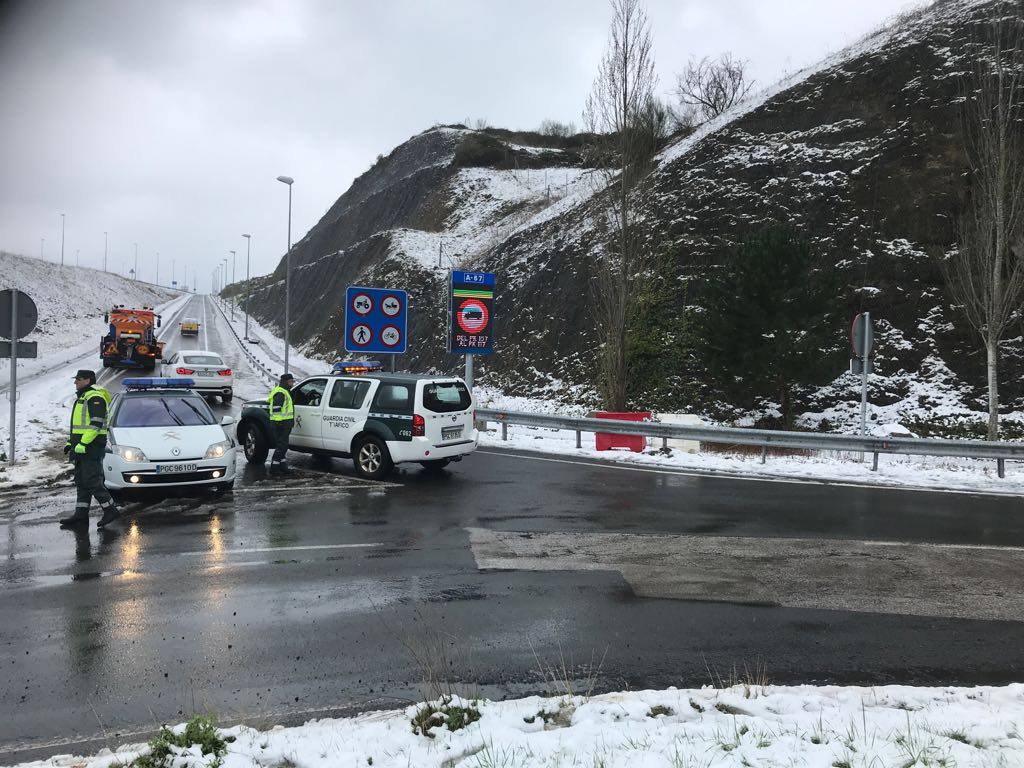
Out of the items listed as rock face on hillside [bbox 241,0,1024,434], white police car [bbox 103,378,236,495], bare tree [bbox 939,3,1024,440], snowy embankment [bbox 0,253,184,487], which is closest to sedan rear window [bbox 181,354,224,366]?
snowy embankment [bbox 0,253,184,487]

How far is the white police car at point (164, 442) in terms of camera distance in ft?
31.2

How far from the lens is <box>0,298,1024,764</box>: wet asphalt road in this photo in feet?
14.8

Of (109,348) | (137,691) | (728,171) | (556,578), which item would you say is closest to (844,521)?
(556,578)

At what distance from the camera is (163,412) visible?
424 inches

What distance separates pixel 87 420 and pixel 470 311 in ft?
39.7

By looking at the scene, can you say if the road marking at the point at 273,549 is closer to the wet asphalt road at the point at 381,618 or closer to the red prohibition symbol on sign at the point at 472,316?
the wet asphalt road at the point at 381,618

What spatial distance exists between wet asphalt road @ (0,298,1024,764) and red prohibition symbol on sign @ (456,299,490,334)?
31.8 feet

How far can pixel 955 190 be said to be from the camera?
94.5 feet

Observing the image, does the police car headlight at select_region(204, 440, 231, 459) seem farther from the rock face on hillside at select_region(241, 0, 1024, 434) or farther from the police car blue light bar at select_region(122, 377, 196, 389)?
the rock face on hillside at select_region(241, 0, 1024, 434)

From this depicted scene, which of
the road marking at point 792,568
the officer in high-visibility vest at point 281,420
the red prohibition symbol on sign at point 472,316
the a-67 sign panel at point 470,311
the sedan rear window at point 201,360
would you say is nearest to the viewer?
the road marking at point 792,568

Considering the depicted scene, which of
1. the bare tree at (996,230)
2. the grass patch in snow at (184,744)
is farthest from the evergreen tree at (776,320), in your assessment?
the grass patch in snow at (184,744)

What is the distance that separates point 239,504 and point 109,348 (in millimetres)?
29114

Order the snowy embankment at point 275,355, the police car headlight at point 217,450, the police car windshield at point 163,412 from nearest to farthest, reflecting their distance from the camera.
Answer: the police car headlight at point 217,450 < the police car windshield at point 163,412 < the snowy embankment at point 275,355

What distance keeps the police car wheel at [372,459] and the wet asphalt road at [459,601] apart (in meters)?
1.53
